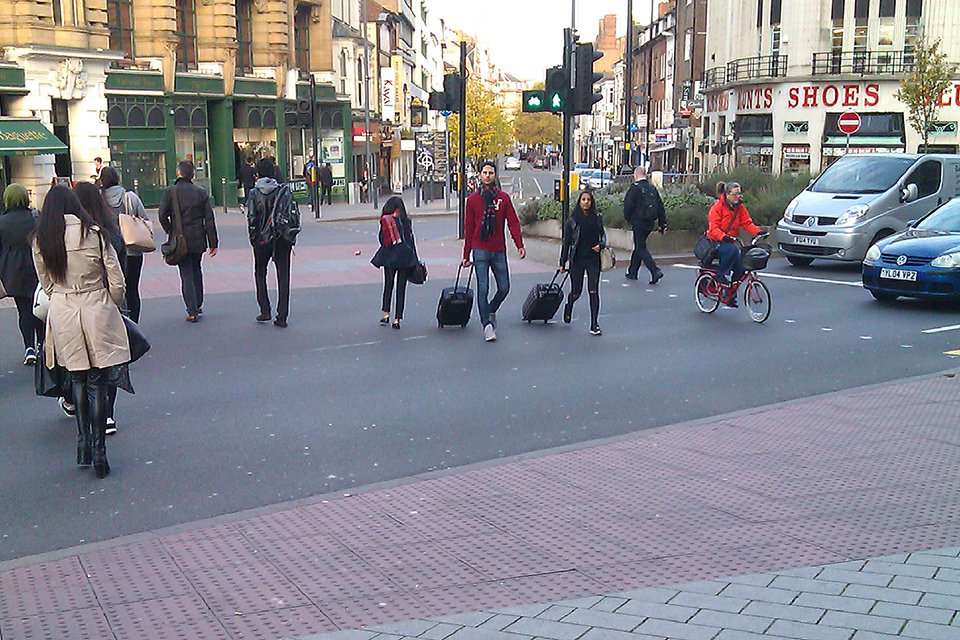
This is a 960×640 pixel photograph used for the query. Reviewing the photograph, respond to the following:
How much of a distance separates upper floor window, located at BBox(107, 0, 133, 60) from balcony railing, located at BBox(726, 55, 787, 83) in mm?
26908

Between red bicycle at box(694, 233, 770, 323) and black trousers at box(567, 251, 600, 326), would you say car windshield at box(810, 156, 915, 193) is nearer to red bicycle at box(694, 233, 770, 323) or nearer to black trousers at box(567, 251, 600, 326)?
red bicycle at box(694, 233, 770, 323)

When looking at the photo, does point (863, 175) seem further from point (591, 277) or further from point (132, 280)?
point (132, 280)

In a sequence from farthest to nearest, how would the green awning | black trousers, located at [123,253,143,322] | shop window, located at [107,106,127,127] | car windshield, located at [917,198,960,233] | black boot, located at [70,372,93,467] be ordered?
shop window, located at [107,106,127,127] → the green awning → car windshield, located at [917,198,960,233] → black trousers, located at [123,253,143,322] → black boot, located at [70,372,93,467]

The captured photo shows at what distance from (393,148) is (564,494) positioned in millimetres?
60481

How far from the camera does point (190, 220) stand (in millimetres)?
12969

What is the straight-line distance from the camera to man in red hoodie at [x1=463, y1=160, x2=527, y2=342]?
12.0 meters

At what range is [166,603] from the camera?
4941 millimetres

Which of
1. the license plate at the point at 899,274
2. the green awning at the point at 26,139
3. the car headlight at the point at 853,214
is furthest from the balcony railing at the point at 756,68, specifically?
the license plate at the point at 899,274

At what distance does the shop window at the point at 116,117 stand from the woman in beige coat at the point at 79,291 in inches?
1199

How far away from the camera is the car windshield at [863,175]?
19.3 metres

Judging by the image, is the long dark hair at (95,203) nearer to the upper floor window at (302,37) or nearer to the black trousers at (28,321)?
the black trousers at (28,321)

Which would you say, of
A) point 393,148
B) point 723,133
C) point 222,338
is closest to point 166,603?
point 222,338

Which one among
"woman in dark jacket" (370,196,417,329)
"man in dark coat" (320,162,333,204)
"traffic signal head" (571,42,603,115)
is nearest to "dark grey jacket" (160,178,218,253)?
"woman in dark jacket" (370,196,417,329)

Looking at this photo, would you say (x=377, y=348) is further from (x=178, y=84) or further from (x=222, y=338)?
(x=178, y=84)
